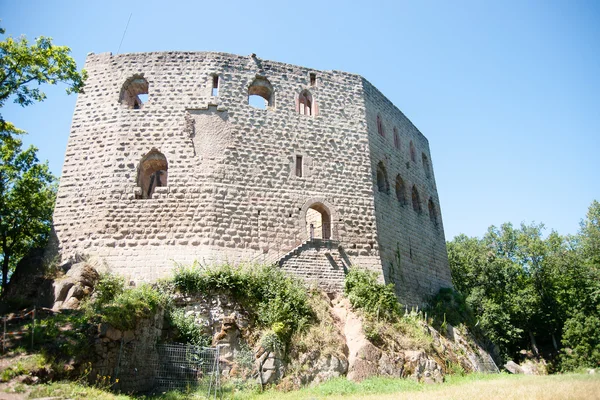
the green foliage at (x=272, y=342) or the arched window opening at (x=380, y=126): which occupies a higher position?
the arched window opening at (x=380, y=126)

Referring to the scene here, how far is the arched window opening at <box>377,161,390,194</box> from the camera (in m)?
19.9

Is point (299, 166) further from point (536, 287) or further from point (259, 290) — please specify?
point (536, 287)

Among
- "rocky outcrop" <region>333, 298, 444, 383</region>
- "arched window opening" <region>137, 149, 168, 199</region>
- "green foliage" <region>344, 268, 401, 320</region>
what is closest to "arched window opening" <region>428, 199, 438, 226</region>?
"green foliage" <region>344, 268, 401, 320</region>

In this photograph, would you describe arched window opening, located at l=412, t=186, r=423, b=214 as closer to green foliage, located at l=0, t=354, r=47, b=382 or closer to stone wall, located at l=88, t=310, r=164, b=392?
stone wall, located at l=88, t=310, r=164, b=392

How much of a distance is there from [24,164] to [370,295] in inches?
617

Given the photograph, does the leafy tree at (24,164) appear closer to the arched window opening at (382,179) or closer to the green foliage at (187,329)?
the green foliage at (187,329)

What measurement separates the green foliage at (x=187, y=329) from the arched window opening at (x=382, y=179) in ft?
34.8

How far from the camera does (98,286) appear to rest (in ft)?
40.3

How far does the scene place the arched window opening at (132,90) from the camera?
705 inches

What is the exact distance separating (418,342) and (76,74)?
13720 millimetres

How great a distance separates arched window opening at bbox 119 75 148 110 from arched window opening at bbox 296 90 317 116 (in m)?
6.43

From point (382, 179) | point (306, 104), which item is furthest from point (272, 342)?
point (306, 104)

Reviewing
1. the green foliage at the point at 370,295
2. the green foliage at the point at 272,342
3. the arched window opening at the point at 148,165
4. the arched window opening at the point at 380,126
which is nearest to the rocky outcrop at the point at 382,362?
the green foliage at the point at 370,295

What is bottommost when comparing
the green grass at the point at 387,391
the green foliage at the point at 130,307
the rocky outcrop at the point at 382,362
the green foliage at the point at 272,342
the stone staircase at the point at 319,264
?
the green grass at the point at 387,391
